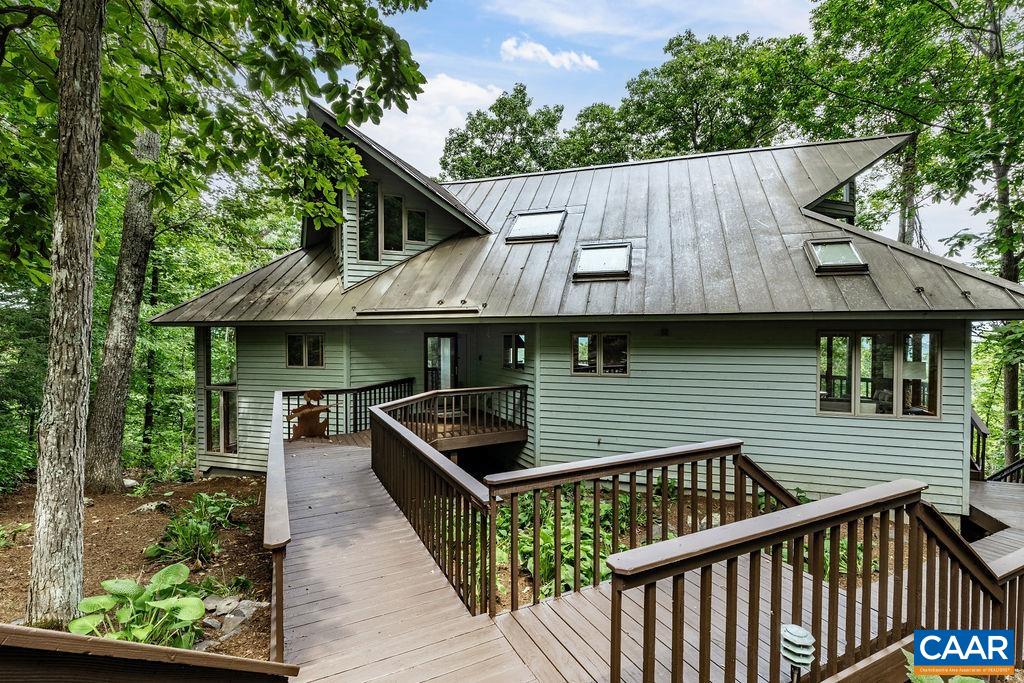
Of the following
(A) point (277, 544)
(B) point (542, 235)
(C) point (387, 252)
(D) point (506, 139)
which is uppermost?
(D) point (506, 139)

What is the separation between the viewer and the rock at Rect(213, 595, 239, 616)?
3.65m

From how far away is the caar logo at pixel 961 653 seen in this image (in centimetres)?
240

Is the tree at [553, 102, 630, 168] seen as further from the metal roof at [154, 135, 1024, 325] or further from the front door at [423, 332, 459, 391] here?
the front door at [423, 332, 459, 391]

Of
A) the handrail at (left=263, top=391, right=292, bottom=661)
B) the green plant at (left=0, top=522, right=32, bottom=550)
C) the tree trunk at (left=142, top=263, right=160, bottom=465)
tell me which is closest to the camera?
the handrail at (left=263, top=391, right=292, bottom=661)

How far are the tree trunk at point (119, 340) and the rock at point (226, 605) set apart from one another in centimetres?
641

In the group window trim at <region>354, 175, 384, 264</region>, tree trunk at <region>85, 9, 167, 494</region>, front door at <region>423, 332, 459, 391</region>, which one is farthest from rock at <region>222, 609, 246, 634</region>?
window trim at <region>354, 175, 384, 264</region>

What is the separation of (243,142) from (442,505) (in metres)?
4.44

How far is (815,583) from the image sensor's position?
2090mm

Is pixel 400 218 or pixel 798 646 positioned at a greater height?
pixel 400 218

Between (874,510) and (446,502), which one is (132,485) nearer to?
(446,502)

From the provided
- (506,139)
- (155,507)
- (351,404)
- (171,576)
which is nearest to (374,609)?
(171,576)

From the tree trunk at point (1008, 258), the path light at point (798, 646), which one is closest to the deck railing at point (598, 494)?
the path light at point (798, 646)

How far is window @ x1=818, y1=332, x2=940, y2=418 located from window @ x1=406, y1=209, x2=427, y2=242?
27.5 feet

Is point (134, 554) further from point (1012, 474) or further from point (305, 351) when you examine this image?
point (1012, 474)
